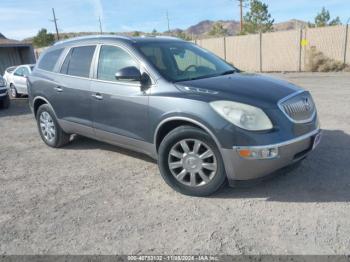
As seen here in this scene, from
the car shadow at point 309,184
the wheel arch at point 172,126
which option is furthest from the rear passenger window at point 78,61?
the car shadow at point 309,184

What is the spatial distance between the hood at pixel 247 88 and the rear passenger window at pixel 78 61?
1725 mm

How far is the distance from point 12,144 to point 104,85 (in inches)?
127

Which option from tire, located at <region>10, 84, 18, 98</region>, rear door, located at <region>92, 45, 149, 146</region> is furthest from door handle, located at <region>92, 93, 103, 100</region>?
tire, located at <region>10, 84, 18, 98</region>

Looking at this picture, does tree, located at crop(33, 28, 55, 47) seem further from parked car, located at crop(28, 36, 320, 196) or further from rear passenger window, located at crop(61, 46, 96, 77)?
parked car, located at crop(28, 36, 320, 196)

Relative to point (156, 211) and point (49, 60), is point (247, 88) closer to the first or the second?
point (156, 211)

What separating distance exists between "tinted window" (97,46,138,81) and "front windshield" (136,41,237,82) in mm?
229

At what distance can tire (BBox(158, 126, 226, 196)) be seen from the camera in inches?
140

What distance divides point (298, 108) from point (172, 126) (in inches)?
56.9

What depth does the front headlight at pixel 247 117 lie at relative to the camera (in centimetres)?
330

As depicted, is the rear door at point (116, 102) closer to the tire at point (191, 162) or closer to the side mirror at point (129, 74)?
the side mirror at point (129, 74)

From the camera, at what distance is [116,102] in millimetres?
4312

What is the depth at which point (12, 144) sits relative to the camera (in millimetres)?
6551

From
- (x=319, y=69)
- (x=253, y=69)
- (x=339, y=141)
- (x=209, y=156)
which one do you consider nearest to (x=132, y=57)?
(x=209, y=156)

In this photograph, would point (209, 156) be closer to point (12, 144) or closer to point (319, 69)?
point (12, 144)
